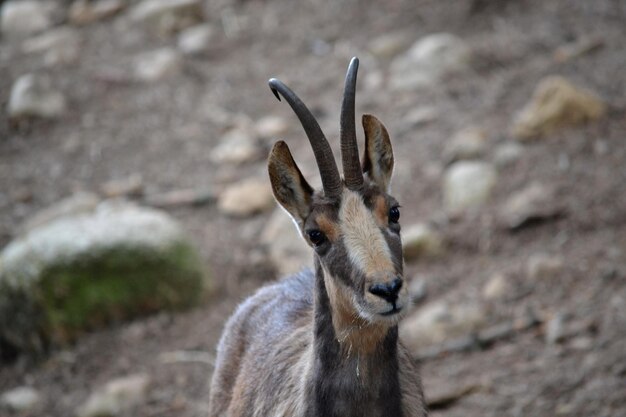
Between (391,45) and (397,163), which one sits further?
(391,45)

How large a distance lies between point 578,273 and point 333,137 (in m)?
5.00

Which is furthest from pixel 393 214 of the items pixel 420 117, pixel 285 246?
pixel 420 117

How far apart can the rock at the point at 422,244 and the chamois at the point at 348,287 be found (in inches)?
178

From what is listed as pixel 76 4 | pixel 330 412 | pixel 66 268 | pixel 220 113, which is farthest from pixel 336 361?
pixel 76 4

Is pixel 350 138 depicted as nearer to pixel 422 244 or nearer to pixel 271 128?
pixel 422 244

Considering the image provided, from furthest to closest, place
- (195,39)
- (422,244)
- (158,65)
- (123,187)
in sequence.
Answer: (195,39) < (158,65) < (123,187) < (422,244)

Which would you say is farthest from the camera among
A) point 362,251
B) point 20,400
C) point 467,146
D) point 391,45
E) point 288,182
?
point 391,45

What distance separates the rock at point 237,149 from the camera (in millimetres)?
13039

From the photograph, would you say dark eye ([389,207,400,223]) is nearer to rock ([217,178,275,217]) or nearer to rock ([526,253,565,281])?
rock ([526,253,565,281])

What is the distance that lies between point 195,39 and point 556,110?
755cm

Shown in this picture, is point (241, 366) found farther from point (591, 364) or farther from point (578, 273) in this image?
point (578, 273)

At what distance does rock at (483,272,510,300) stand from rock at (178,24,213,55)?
8.57 metres

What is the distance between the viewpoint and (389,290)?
4512mm

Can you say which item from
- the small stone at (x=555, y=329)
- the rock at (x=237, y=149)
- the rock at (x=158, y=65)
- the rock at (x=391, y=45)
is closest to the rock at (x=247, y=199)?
the rock at (x=237, y=149)
